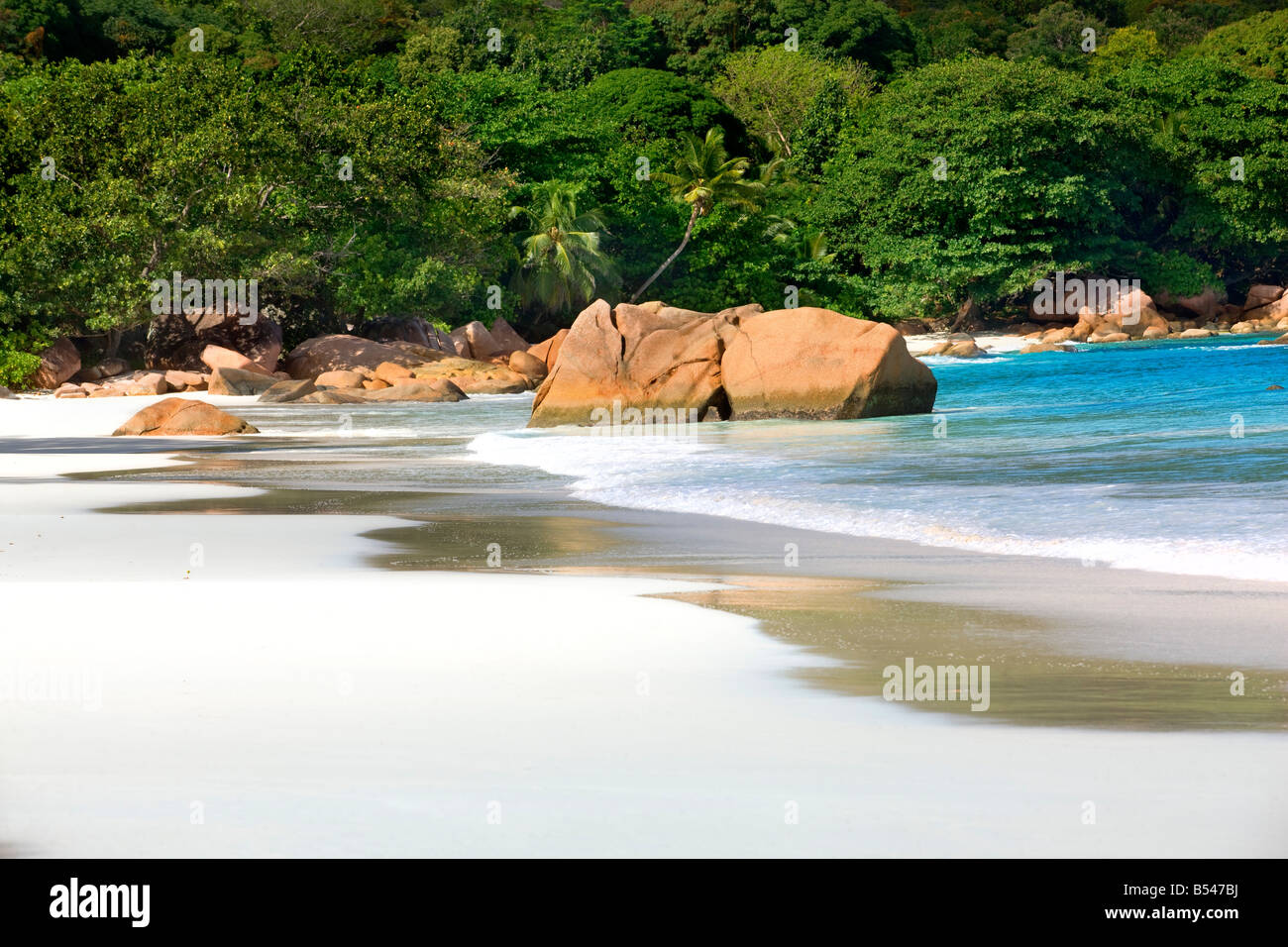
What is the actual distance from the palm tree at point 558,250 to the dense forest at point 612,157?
114 millimetres

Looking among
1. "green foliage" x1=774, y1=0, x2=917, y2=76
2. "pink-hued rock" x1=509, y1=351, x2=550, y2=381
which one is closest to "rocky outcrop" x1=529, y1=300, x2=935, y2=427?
"pink-hued rock" x1=509, y1=351, x2=550, y2=381

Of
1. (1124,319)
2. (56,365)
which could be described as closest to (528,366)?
(56,365)

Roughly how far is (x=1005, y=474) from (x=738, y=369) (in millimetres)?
10303

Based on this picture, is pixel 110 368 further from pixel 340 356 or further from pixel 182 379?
pixel 340 356

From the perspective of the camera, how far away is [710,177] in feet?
182

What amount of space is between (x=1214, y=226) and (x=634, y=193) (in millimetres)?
29895

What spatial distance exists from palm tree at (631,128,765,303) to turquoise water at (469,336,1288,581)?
26.7 m

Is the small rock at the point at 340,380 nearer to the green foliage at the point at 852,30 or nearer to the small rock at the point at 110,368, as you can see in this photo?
the small rock at the point at 110,368

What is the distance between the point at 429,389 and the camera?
32531 millimetres

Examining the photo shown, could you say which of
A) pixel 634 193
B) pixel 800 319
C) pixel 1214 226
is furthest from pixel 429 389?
pixel 1214 226

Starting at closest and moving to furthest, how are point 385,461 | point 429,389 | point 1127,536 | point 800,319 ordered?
point 1127,536 < point 385,461 < point 800,319 < point 429,389
